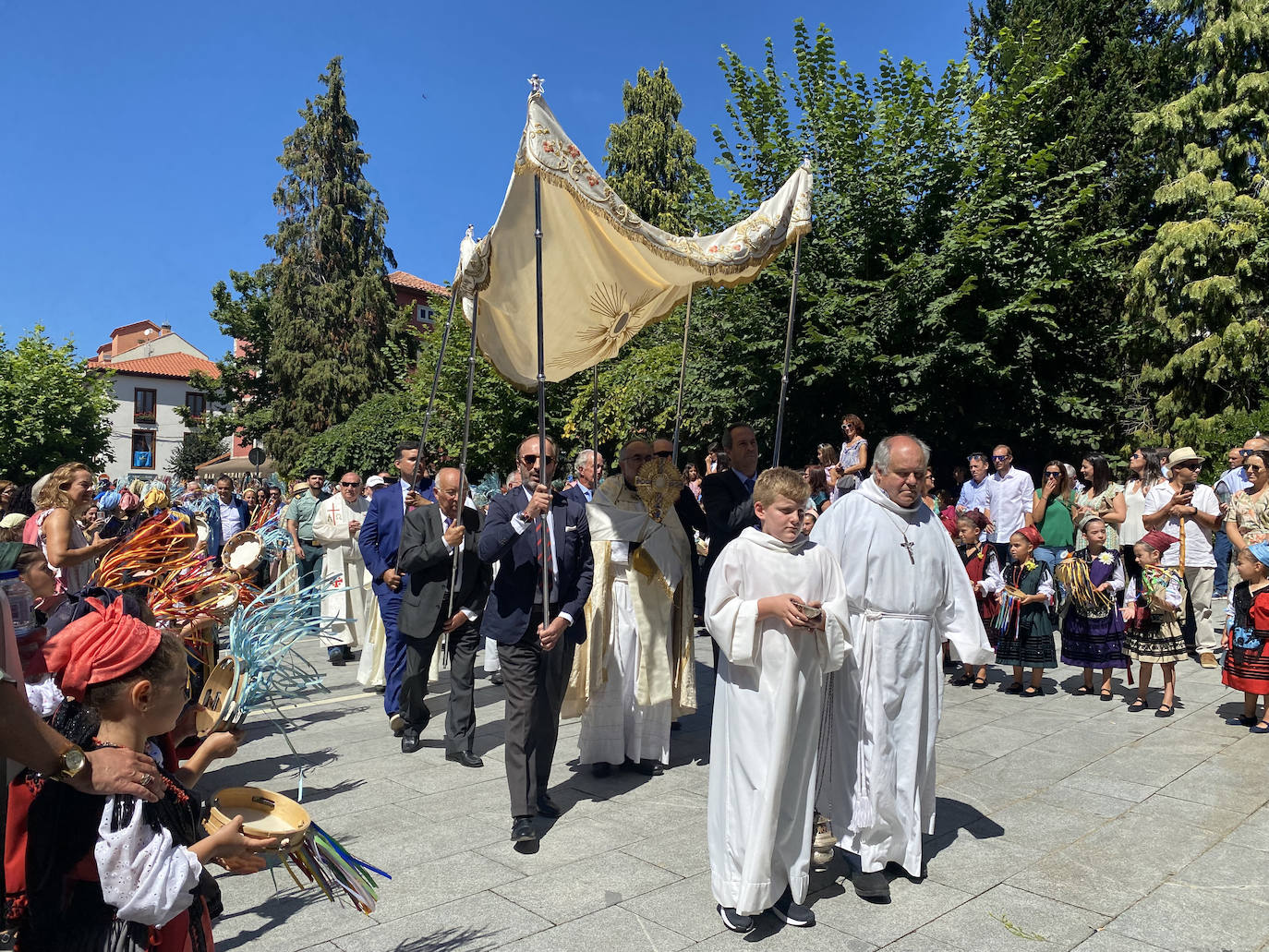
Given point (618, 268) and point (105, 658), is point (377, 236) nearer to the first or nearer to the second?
point (618, 268)

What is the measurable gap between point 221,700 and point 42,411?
43.9 metres

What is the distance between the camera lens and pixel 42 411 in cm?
4031

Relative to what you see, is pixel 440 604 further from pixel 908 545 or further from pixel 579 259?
pixel 908 545

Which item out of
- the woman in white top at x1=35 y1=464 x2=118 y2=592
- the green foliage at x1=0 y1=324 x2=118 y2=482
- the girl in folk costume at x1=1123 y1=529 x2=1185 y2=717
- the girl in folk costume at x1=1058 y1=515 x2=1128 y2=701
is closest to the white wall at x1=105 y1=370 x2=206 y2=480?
the green foliage at x1=0 y1=324 x2=118 y2=482

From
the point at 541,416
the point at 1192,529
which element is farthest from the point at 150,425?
the point at 1192,529

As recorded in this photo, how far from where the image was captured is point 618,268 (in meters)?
6.14

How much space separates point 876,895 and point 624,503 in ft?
9.19

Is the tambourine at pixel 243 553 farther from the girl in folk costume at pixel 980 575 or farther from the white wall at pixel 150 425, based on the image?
the white wall at pixel 150 425

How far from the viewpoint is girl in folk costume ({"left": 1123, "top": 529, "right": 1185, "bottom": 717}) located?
674 centimetres

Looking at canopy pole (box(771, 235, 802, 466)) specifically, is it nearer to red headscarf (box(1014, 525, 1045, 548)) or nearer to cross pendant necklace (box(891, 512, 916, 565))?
cross pendant necklace (box(891, 512, 916, 565))

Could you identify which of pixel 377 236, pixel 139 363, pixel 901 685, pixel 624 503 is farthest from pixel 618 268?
pixel 139 363

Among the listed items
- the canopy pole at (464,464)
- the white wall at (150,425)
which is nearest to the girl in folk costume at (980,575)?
the canopy pole at (464,464)

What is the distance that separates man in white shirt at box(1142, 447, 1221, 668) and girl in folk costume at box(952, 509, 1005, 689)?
1.35m

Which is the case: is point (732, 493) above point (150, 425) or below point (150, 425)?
below
